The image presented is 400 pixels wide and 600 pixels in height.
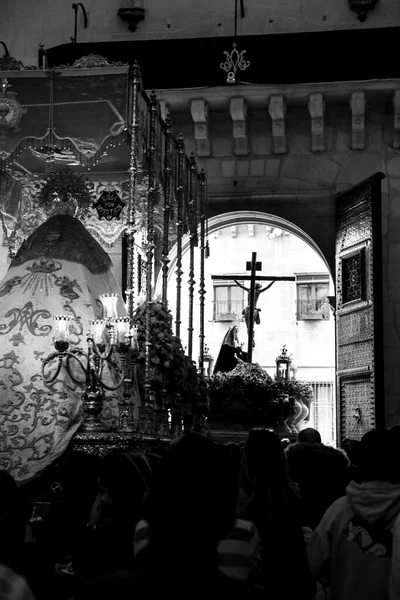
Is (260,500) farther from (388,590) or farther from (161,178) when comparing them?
(161,178)

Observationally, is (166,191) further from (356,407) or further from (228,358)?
(228,358)

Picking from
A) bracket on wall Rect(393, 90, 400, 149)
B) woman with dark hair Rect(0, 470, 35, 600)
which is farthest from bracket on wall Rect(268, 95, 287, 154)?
woman with dark hair Rect(0, 470, 35, 600)

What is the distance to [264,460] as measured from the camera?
4.90 meters

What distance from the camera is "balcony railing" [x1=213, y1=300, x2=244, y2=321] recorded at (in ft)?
90.7

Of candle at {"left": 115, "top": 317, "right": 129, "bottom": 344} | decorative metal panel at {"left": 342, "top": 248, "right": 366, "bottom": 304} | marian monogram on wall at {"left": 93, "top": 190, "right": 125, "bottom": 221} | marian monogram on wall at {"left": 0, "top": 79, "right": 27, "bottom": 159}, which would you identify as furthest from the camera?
decorative metal panel at {"left": 342, "top": 248, "right": 366, "bottom": 304}

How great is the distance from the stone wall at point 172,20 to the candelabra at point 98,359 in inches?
303

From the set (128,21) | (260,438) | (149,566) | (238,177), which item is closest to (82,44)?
(128,21)

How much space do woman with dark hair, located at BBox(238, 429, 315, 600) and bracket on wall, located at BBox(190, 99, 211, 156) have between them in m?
11.1

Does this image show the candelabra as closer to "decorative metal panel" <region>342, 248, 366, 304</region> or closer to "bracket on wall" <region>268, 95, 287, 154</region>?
"decorative metal panel" <region>342, 248, 366, 304</region>

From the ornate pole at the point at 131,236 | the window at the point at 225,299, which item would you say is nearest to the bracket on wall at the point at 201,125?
the ornate pole at the point at 131,236

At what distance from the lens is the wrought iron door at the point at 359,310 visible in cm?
1423

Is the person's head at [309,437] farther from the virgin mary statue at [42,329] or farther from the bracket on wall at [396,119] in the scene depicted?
the bracket on wall at [396,119]

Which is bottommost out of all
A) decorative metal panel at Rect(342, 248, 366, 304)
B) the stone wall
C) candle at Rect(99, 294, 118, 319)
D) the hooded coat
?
the hooded coat

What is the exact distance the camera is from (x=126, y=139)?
10641mm
